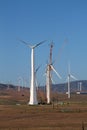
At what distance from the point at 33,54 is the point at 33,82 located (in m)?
7.30

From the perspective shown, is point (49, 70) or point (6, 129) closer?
point (6, 129)

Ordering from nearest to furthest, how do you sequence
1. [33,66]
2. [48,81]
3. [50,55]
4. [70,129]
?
[70,129]
[33,66]
[48,81]
[50,55]

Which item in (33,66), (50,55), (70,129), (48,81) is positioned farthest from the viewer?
(50,55)

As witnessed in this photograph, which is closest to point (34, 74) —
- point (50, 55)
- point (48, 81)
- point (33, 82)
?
point (33, 82)

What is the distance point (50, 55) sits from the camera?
153500 mm

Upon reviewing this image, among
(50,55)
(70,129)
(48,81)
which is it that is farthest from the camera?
(50,55)

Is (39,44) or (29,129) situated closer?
(29,129)

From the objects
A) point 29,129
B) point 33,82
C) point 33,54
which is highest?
point 33,54

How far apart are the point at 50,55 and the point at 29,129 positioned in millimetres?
102595

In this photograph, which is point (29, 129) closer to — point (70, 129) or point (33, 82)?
point (70, 129)

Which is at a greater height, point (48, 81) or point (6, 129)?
point (48, 81)

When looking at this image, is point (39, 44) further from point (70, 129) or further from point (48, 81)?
point (70, 129)

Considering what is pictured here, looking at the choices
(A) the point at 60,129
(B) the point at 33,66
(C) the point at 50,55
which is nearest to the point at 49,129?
(A) the point at 60,129

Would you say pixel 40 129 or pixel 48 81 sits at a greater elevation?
pixel 48 81
